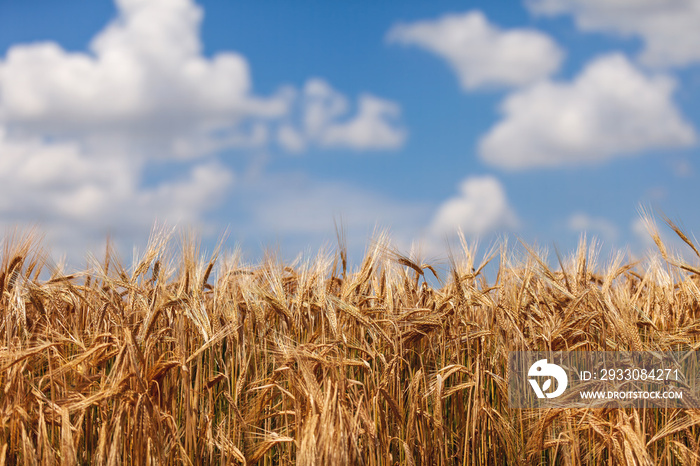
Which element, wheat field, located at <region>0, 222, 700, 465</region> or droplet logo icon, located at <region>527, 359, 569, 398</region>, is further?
droplet logo icon, located at <region>527, 359, 569, 398</region>

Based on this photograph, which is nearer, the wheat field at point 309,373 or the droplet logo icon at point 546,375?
the wheat field at point 309,373

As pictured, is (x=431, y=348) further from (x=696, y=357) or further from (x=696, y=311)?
(x=696, y=311)

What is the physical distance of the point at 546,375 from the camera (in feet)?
14.4

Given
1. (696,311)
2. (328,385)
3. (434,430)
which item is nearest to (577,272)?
(696,311)

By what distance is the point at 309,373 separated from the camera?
3.11 m

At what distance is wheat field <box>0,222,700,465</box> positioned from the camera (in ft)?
10.9

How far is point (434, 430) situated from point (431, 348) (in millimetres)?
668

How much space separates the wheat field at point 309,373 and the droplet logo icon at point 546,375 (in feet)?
0.60

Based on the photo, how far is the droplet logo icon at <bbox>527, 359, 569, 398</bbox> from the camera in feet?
14.3

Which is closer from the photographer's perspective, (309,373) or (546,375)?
(309,373)

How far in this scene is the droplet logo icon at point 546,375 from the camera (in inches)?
171

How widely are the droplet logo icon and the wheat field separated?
0.60 feet

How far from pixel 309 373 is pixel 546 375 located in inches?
83.1

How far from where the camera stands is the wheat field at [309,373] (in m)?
3.33
